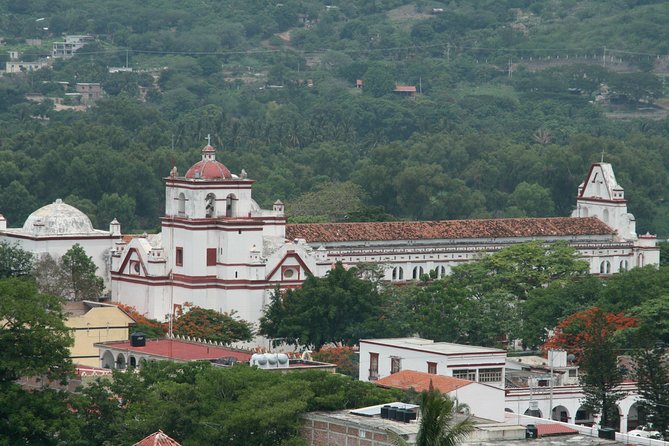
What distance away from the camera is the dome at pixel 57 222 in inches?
3996

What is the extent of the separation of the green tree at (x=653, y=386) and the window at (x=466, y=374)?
5027 millimetres

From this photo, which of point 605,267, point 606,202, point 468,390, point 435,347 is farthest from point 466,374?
point 606,202

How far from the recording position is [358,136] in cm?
19388

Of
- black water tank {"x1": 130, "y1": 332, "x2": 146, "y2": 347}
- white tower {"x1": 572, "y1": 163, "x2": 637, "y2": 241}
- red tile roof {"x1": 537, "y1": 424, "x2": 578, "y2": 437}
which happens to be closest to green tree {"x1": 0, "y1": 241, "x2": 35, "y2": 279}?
black water tank {"x1": 130, "y1": 332, "x2": 146, "y2": 347}

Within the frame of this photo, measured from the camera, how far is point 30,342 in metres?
65.1

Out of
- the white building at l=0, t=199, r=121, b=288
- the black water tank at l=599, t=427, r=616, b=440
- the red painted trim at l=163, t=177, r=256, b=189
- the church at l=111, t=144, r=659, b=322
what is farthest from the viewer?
the white building at l=0, t=199, r=121, b=288

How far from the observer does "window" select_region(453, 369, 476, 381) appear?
252 ft

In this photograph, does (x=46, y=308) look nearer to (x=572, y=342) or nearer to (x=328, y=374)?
(x=328, y=374)

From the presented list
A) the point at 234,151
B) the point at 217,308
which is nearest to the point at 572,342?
the point at 217,308

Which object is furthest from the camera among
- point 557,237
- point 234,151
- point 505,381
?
point 234,151

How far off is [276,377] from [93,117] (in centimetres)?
11907

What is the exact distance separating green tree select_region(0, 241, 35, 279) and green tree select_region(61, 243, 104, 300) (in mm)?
1361

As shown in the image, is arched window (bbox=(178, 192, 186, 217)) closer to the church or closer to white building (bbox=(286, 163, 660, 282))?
the church

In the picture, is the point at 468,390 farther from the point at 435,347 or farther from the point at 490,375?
the point at 435,347
